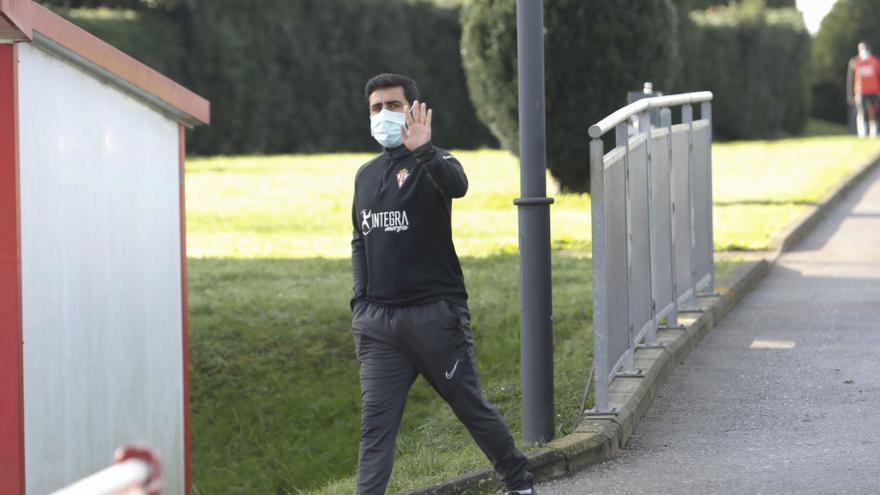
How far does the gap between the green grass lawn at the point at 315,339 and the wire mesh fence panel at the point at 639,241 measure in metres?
0.51

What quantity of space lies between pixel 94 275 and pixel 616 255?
99.9 inches

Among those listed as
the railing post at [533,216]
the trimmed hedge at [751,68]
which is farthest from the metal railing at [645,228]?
the trimmed hedge at [751,68]

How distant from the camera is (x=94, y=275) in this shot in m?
7.48

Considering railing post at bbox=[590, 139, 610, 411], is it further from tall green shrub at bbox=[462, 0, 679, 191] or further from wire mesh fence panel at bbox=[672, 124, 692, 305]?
tall green shrub at bbox=[462, 0, 679, 191]

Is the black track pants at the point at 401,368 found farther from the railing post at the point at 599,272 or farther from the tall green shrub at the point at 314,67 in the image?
the tall green shrub at the point at 314,67

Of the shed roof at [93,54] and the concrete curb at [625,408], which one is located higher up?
the shed roof at [93,54]

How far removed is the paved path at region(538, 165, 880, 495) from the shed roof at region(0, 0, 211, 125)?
2.94 m

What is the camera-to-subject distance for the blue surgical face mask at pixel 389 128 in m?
5.55

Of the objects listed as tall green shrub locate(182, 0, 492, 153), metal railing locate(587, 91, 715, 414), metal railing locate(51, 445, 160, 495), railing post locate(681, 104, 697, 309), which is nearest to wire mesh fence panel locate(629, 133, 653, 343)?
metal railing locate(587, 91, 715, 414)

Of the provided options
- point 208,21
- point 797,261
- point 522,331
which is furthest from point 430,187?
point 208,21

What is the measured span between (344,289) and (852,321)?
3.76 metres

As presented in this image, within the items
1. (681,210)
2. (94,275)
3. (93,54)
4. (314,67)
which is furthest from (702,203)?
(314,67)

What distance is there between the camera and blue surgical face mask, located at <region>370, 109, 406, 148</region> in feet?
18.2

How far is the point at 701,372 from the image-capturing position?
8594 mm
